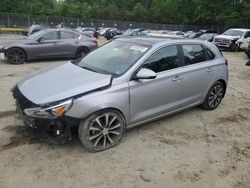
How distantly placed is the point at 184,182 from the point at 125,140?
131cm

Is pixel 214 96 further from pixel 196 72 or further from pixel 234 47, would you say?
pixel 234 47

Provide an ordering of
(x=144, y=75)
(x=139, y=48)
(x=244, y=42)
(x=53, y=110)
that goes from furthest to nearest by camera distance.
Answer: (x=244, y=42), (x=139, y=48), (x=144, y=75), (x=53, y=110)

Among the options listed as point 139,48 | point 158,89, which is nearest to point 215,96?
point 158,89

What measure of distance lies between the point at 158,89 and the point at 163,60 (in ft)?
1.77

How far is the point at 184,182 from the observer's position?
3857 millimetres

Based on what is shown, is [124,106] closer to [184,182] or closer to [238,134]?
[184,182]

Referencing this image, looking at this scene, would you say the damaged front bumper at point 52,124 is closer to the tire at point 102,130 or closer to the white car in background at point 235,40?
the tire at point 102,130

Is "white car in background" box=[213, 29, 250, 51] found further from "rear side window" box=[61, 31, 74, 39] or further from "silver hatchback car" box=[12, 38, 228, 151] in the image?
"silver hatchback car" box=[12, 38, 228, 151]

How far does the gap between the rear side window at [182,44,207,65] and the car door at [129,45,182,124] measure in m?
0.26

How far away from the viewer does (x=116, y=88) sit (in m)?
4.45

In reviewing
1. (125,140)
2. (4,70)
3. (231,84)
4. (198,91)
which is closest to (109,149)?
(125,140)

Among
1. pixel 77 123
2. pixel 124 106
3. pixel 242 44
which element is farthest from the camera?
pixel 242 44

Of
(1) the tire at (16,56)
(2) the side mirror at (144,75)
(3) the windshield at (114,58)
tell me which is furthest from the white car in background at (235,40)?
(2) the side mirror at (144,75)

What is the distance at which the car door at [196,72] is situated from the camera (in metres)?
5.52
